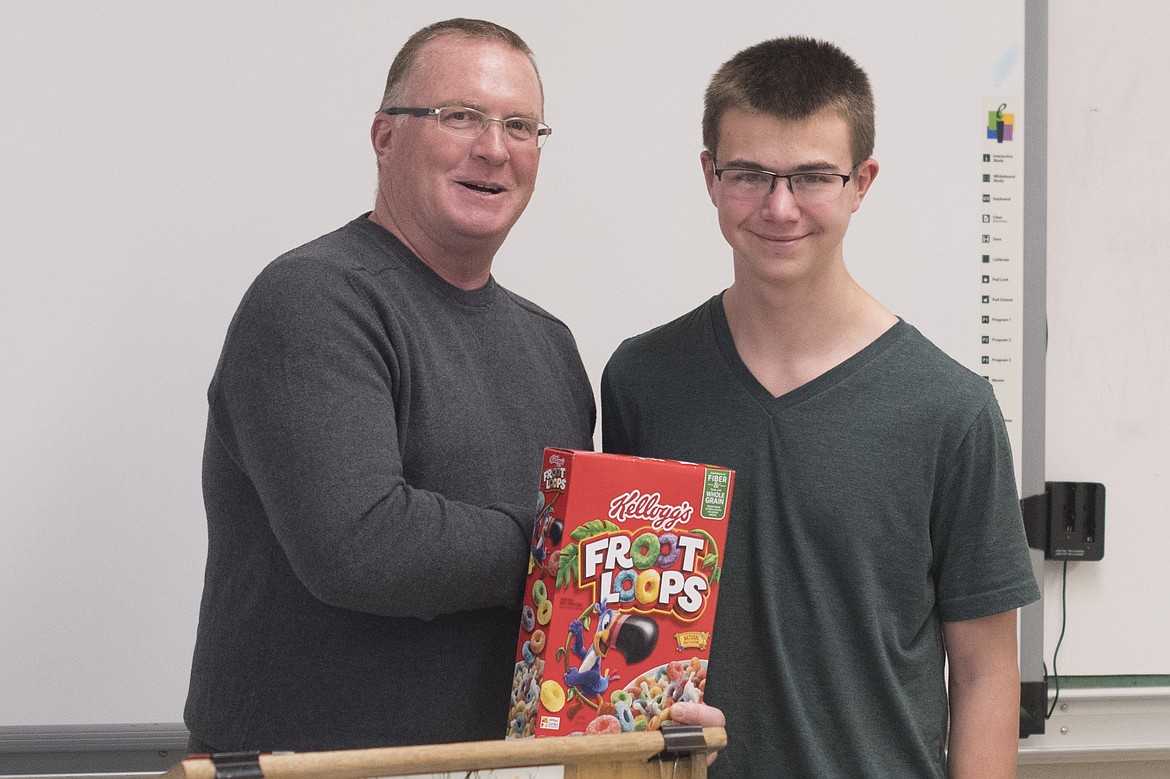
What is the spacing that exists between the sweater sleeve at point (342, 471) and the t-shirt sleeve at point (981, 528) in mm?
529

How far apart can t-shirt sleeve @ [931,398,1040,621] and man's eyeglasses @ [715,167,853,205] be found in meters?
0.33

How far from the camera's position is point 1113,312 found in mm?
2279

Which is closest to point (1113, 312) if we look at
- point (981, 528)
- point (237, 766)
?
point (981, 528)

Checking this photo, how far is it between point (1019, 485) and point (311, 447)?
5.20ft

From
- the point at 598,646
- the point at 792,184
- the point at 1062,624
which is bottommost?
the point at 1062,624

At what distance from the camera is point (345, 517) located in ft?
3.57

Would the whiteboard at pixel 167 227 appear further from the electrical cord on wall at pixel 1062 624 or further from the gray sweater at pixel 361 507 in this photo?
the electrical cord on wall at pixel 1062 624

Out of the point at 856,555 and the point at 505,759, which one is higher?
the point at 856,555

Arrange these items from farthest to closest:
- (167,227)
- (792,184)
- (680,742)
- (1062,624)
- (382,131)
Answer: (1062,624), (167,227), (382,131), (792,184), (680,742)

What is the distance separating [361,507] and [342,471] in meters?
0.04

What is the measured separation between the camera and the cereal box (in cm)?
110

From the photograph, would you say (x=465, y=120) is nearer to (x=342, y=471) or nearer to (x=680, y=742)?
(x=342, y=471)

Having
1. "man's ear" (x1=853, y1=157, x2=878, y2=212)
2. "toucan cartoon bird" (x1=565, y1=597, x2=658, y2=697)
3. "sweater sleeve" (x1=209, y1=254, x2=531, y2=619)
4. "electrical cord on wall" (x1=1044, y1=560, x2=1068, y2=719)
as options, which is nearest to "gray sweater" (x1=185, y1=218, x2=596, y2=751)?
"sweater sleeve" (x1=209, y1=254, x2=531, y2=619)

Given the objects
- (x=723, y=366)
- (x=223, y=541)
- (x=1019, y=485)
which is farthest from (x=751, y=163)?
(x=1019, y=485)
